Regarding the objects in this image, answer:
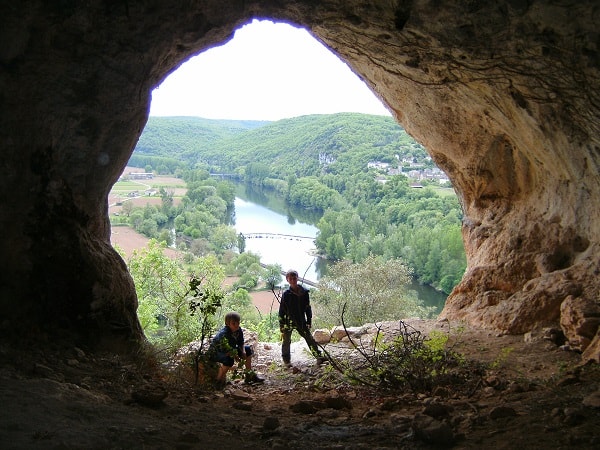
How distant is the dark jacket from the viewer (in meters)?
6.58

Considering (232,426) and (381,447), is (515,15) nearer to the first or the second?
(381,447)

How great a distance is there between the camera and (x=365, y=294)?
60.5ft

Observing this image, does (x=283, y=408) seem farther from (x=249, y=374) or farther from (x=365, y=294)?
(x=365, y=294)

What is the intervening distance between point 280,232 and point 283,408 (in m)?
36.8

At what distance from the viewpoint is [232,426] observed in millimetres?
3486

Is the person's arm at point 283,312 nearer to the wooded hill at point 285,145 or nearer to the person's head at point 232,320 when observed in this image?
the person's head at point 232,320

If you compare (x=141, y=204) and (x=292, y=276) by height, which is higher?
(x=141, y=204)

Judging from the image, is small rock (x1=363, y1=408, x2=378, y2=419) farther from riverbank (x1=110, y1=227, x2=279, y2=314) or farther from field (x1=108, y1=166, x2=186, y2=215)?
field (x1=108, y1=166, x2=186, y2=215)

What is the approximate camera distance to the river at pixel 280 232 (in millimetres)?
31747

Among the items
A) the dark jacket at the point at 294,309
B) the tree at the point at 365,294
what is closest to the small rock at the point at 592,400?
the dark jacket at the point at 294,309

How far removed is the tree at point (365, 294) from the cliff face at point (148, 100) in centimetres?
1104

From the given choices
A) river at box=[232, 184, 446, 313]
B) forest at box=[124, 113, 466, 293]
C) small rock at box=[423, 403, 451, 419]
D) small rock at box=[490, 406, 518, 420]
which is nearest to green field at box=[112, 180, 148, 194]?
forest at box=[124, 113, 466, 293]

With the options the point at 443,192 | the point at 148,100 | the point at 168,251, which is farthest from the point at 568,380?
the point at 443,192

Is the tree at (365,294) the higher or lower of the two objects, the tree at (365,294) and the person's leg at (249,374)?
the lower
